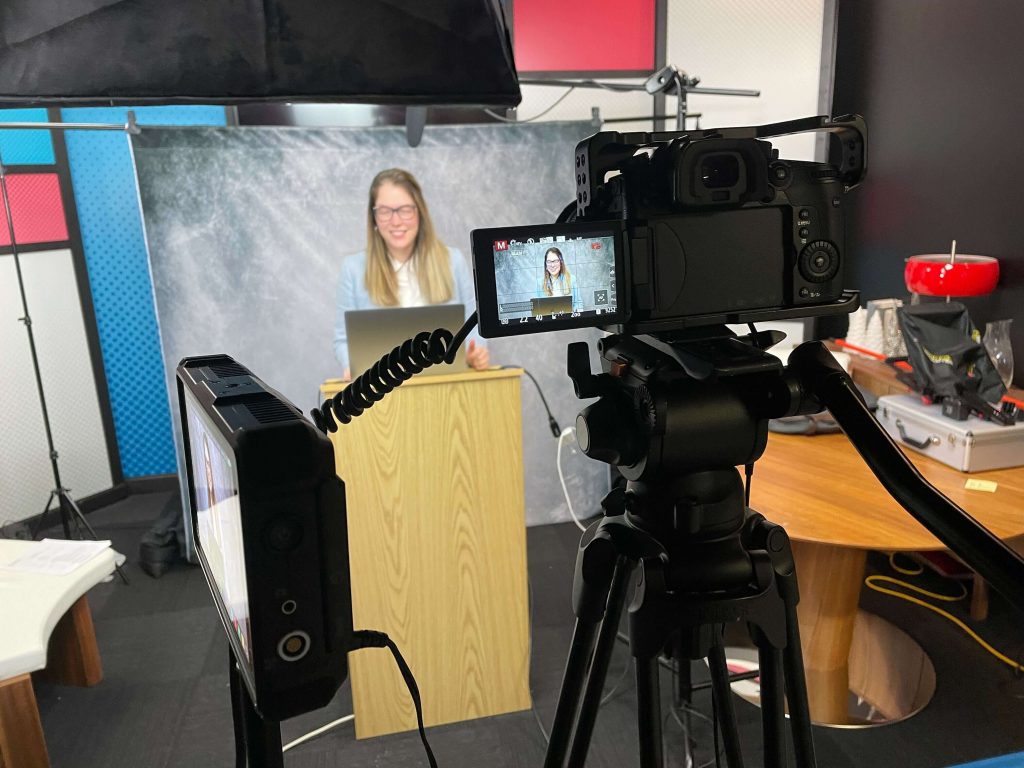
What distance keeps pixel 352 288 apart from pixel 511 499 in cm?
142

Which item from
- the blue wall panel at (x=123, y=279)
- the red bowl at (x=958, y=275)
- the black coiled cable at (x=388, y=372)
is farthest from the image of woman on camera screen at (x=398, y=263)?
the black coiled cable at (x=388, y=372)

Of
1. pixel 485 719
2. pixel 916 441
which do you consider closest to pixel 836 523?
pixel 916 441

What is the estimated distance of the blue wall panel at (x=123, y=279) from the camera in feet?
11.4

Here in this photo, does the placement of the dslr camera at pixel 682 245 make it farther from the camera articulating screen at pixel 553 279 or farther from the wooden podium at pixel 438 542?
the wooden podium at pixel 438 542

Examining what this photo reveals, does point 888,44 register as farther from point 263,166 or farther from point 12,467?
point 12,467

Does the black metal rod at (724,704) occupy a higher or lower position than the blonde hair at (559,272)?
lower

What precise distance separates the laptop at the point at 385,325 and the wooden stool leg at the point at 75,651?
1.28m

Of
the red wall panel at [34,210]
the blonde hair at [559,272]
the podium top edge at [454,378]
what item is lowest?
the podium top edge at [454,378]

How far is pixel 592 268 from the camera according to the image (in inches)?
27.4

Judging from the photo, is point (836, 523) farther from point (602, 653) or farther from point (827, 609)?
point (602, 653)

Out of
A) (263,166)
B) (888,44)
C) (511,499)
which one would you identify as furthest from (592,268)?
(888,44)

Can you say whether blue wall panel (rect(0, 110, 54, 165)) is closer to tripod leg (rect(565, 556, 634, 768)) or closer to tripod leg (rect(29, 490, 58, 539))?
tripod leg (rect(29, 490, 58, 539))

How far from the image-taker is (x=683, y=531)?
29.6 inches

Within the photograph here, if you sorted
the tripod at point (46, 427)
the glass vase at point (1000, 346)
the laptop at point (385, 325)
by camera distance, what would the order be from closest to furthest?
the laptop at point (385, 325) < the glass vase at point (1000, 346) < the tripod at point (46, 427)
